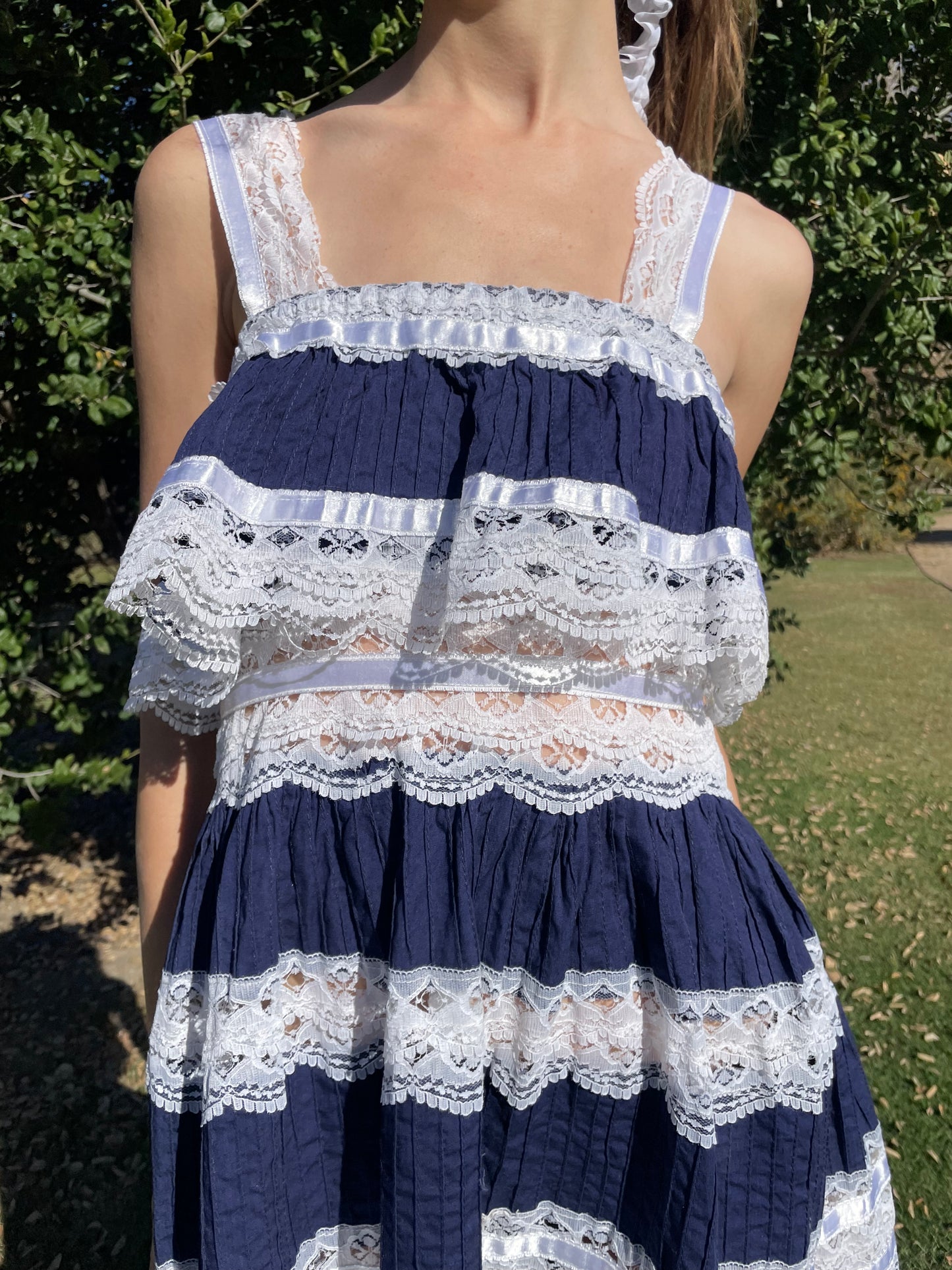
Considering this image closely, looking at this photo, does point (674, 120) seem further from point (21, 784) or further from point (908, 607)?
point (908, 607)

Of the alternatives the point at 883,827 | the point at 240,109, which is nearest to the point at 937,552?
the point at 883,827

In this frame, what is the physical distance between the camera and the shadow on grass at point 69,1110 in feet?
9.05

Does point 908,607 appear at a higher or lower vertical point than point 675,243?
lower

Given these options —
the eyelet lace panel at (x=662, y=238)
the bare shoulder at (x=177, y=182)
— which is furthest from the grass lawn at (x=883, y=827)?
the bare shoulder at (x=177, y=182)

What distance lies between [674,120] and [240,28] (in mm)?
1445

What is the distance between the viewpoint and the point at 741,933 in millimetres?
924

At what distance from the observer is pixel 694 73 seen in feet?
4.76

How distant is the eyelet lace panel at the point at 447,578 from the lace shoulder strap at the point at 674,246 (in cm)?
28

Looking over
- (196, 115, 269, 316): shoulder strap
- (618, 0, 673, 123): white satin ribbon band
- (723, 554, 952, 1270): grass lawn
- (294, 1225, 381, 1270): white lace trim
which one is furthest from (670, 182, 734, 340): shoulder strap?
(723, 554, 952, 1270): grass lawn

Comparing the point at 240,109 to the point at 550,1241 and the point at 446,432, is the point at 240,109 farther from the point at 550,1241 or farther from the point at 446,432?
the point at 550,1241

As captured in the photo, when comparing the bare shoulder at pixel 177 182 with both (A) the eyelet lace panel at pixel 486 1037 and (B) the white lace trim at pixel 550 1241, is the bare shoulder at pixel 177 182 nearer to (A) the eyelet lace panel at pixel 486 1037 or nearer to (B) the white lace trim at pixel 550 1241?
(A) the eyelet lace panel at pixel 486 1037

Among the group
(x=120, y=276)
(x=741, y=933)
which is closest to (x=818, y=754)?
(x=120, y=276)

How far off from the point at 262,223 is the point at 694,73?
2.69 ft

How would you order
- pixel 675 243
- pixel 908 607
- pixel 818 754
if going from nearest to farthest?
pixel 675 243, pixel 818 754, pixel 908 607
